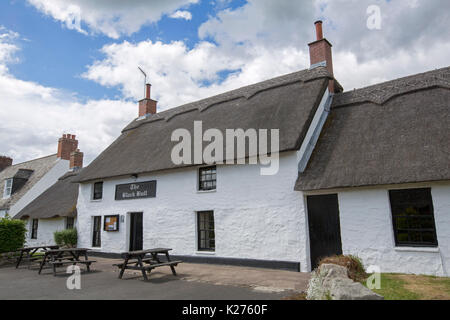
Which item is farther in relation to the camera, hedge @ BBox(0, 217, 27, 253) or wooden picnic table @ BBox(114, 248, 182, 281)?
hedge @ BBox(0, 217, 27, 253)

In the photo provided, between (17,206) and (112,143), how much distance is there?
940 centimetres

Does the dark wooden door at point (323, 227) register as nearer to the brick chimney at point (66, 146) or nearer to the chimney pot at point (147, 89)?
the chimney pot at point (147, 89)

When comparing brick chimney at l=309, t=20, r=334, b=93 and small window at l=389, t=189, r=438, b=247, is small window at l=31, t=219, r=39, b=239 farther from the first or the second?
small window at l=389, t=189, r=438, b=247

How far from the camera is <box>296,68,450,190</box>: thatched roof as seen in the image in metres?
8.63

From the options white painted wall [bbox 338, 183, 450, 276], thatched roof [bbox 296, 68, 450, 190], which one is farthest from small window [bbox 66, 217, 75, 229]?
white painted wall [bbox 338, 183, 450, 276]

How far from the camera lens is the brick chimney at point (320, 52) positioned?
46.1 ft

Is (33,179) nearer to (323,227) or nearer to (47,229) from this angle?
(47,229)

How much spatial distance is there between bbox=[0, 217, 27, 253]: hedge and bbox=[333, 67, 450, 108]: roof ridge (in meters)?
14.5

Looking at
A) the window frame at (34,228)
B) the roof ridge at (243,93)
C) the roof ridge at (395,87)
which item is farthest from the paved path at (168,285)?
the window frame at (34,228)

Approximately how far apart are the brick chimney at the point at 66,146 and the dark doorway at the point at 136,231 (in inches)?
543

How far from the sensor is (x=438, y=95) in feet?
34.2
